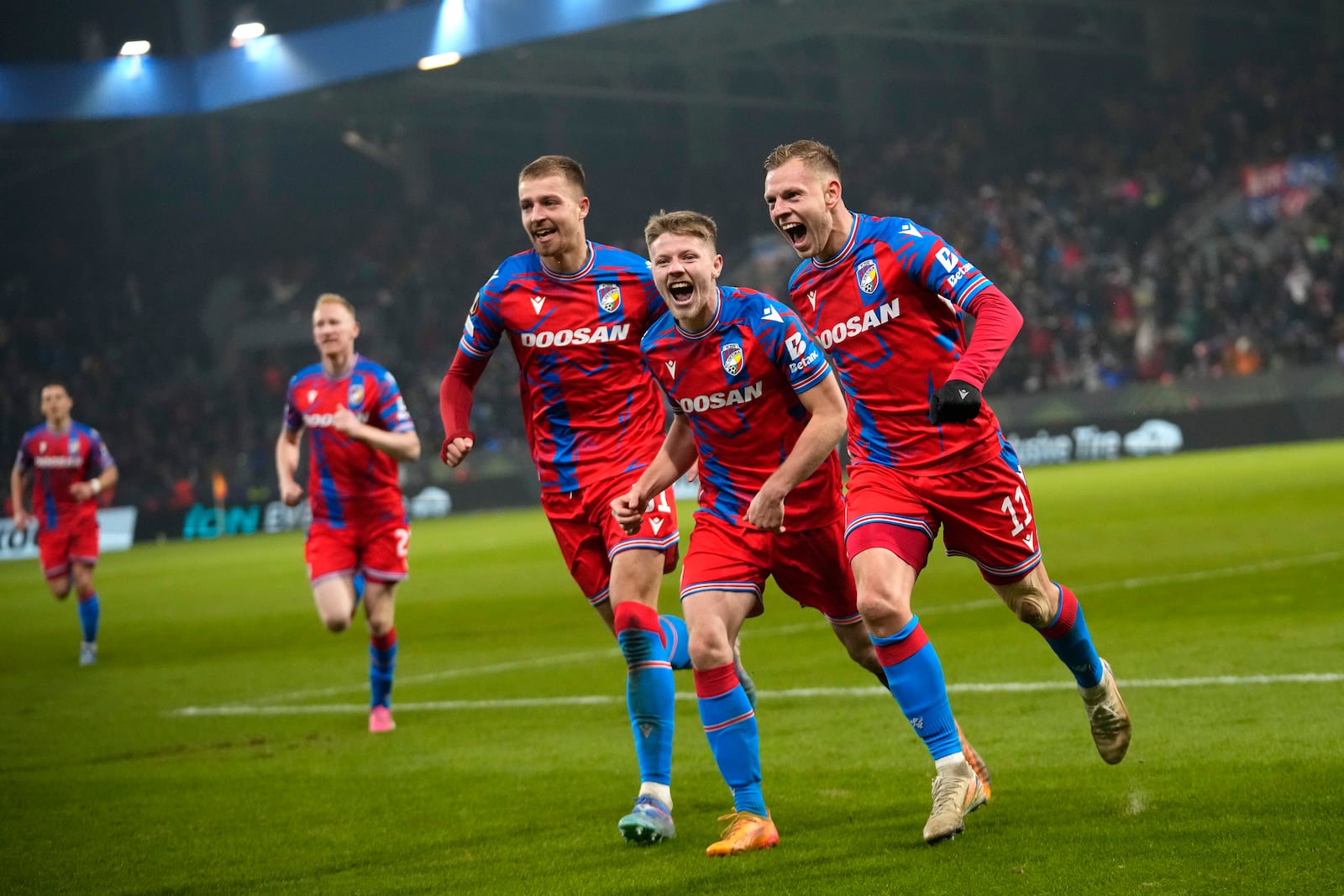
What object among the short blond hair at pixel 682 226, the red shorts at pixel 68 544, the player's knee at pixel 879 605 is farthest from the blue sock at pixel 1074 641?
the red shorts at pixel 68 544

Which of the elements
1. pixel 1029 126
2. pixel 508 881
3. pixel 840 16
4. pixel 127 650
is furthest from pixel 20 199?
pixel 508 881

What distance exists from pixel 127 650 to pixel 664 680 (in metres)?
9.34

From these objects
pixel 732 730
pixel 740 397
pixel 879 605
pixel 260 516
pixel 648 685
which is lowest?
pixel 260 516

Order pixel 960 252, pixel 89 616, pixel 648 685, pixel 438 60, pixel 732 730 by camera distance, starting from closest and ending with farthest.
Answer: pixel 732 730
pixel 648 685
pixel 89 616
pixel 438 60
pixel 960 252

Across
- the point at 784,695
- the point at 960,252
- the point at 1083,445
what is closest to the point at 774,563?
the point at 784,695

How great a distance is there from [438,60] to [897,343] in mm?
29340

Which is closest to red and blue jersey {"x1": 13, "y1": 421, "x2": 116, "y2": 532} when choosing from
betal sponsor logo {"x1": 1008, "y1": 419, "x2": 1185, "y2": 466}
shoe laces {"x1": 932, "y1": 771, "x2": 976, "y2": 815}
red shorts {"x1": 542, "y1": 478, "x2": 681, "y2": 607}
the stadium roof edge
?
red shorts {"x1": 542, "y1": 478, "x2": 681, "y2": 607}

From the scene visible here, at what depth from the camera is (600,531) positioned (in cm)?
628

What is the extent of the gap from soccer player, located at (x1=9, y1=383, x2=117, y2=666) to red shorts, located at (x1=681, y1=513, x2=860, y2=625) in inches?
373

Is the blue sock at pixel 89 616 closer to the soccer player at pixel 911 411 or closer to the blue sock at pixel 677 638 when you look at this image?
the blue sock at pixel 677 638

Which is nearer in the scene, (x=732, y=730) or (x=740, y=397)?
(x=732, y=730)

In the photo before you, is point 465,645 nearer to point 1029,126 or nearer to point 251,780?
point 251,780

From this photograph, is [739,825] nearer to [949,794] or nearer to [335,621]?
[949,794]

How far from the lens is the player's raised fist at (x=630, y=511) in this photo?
544cm
